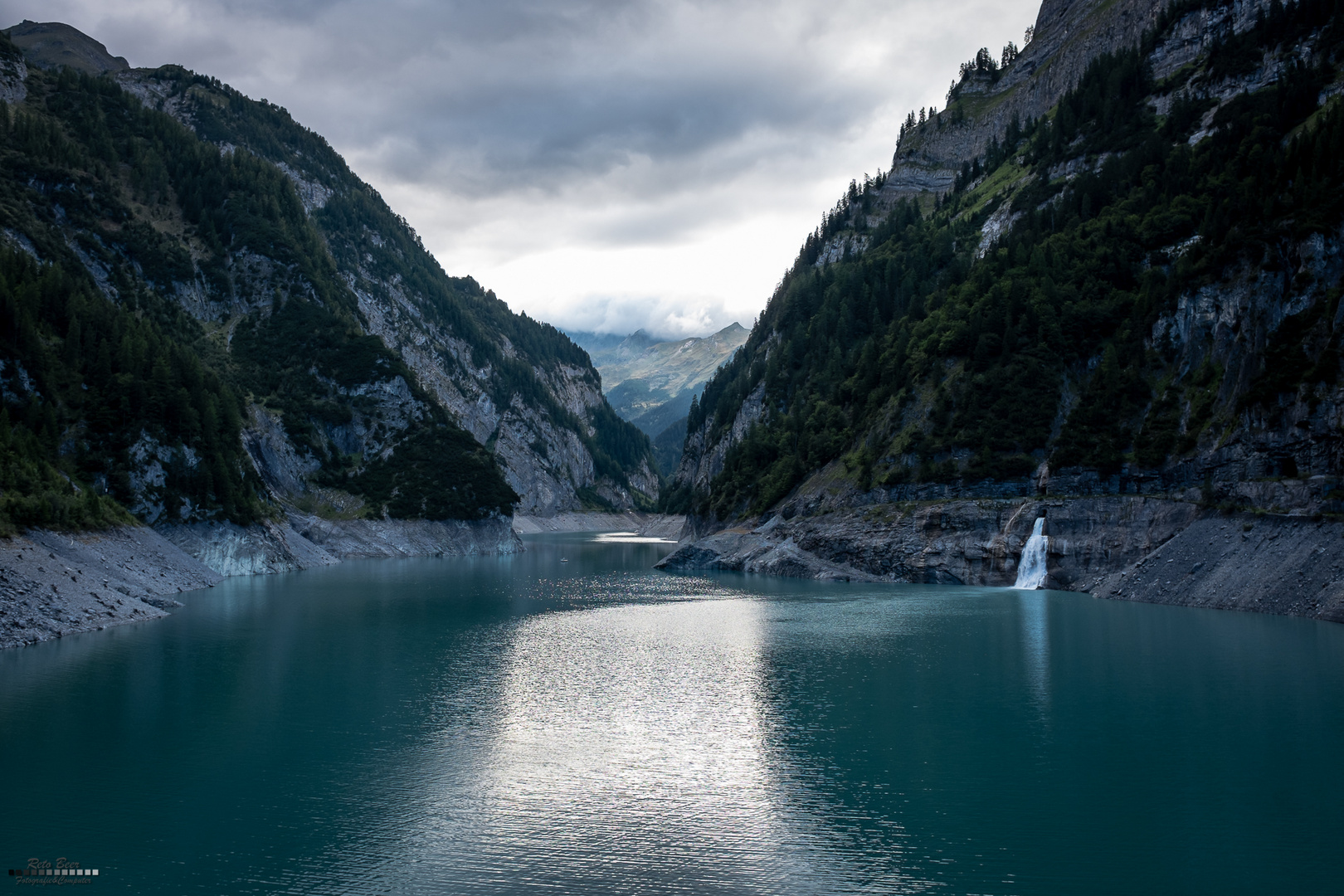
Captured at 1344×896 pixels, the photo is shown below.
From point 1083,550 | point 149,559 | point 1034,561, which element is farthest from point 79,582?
point 1083,550

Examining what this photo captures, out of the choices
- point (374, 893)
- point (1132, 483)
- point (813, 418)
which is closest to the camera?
point (374, 893)

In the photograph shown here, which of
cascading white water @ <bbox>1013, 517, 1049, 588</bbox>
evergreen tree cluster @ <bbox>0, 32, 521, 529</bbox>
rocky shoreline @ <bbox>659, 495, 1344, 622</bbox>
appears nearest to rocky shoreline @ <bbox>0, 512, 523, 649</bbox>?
evergreen tree cluster @ <bbox>0, 32, 521, 529</bbox>

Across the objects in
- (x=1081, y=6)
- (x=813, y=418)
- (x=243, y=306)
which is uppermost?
(x=1081, y=6)

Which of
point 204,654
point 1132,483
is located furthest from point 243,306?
point 1132,483

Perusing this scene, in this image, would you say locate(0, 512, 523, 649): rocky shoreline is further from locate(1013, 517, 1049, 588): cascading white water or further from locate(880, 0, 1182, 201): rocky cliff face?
locate(880, 0, 1182, 201): rocky cliff face

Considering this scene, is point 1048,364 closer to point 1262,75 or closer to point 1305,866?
point 1262,75

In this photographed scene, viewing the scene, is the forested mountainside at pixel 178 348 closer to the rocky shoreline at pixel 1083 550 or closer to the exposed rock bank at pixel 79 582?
the exposed rock bank at pixel 79 582

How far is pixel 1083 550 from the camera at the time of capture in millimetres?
79812

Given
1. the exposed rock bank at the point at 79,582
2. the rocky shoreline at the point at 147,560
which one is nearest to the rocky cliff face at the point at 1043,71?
the rocky shoreline at the point at 147,560

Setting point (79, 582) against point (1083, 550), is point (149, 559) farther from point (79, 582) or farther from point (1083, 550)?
point (1083, 550)

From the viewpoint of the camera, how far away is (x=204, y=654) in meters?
47.7

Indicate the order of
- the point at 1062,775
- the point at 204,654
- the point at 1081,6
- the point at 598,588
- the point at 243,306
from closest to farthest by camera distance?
1. the point at 1062,775
2. the point at 204,654
3. the point at 598,588
4. the point at 243,306
5. the point at 1081,6

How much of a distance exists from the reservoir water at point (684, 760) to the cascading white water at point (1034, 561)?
24.4 meters

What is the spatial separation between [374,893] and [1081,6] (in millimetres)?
212033
